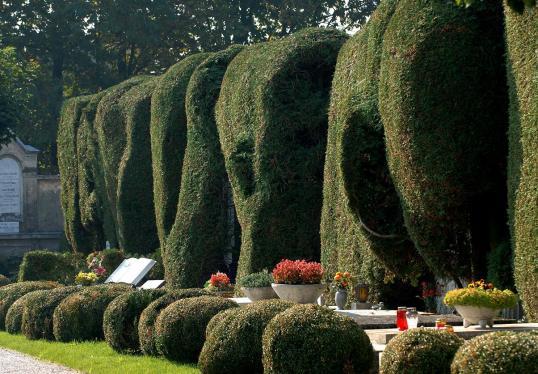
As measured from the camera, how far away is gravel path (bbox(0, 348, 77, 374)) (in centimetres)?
1313

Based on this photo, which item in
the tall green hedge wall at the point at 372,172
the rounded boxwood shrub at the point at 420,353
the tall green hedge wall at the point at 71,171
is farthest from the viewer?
the tall green hedge wall at the point at 71,171

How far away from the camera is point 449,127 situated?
43.5ft

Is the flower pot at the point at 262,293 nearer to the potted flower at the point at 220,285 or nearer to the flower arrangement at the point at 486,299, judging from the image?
the potted flower at the point at 220,285

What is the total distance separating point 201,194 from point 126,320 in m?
8.35

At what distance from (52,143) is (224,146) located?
1079 inches

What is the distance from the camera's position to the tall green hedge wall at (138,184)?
92.4ft

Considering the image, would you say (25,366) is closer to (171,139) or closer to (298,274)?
(298,274)

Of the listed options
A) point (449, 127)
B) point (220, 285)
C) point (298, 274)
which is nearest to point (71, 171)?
point (220, 285)

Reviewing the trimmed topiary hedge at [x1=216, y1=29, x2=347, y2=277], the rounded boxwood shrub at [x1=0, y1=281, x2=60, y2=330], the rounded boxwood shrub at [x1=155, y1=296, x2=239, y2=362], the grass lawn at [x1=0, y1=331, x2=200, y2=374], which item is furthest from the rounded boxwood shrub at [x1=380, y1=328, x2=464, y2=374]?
the rounded boxwood shrub at [x1=0, y1=281, x2=60, y2=330]

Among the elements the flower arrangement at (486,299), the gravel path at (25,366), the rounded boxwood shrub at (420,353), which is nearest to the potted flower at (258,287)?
the gravel path at (25,366)

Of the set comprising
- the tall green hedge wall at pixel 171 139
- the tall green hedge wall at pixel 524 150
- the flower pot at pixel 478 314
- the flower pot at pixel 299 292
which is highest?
the tall green hedge wall at pixel 171 139

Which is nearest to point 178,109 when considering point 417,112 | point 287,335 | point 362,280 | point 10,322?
point 10,322

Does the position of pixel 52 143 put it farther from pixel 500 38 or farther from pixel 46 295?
pixel 500 38

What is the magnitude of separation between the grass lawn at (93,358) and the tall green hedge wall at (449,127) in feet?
11.7
